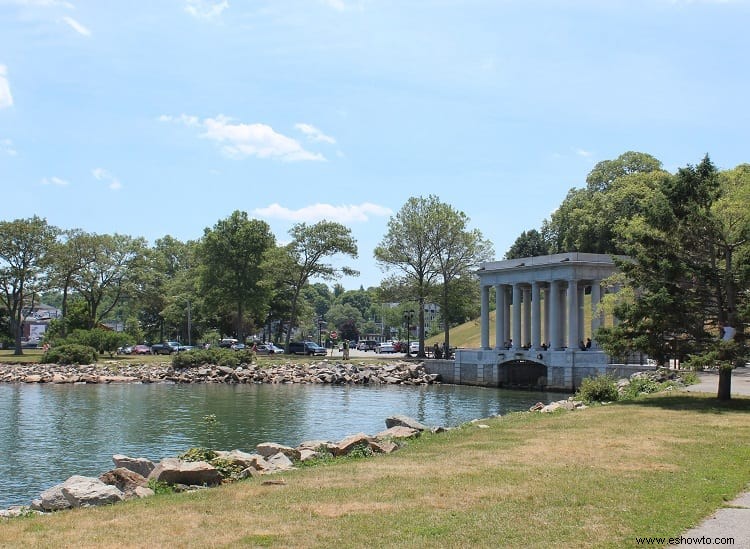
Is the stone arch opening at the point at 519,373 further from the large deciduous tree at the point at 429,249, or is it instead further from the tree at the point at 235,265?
the tree at the point at 235,265

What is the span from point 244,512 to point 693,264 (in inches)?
775

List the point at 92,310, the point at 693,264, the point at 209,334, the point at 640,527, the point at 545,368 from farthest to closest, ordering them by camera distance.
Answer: the point at 209,334 → the point at 92,310 → the point at 545,368 → the point at 693,264 → the point at 640,527

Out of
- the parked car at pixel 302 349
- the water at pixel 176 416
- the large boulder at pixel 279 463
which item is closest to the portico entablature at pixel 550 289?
the water at pixel 176 416

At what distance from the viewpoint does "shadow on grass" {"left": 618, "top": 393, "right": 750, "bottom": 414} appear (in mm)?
23609

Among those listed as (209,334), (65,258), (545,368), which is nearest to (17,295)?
(65,258)

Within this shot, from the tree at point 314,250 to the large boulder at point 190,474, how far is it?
6903 centimetres

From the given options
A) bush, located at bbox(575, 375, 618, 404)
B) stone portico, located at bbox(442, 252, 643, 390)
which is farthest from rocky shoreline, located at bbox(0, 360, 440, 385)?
bush, located at bbox(575, 375, 618, 404)

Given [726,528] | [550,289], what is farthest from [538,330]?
[726,528]

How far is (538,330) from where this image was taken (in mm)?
61312

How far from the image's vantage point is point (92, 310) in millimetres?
92125

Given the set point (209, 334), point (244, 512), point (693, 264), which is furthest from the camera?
point (209, 334)

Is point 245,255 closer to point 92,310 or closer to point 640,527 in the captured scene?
point 92,310

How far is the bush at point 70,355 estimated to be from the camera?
71.5 meters

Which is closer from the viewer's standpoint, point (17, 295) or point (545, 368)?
point (545, 368)
